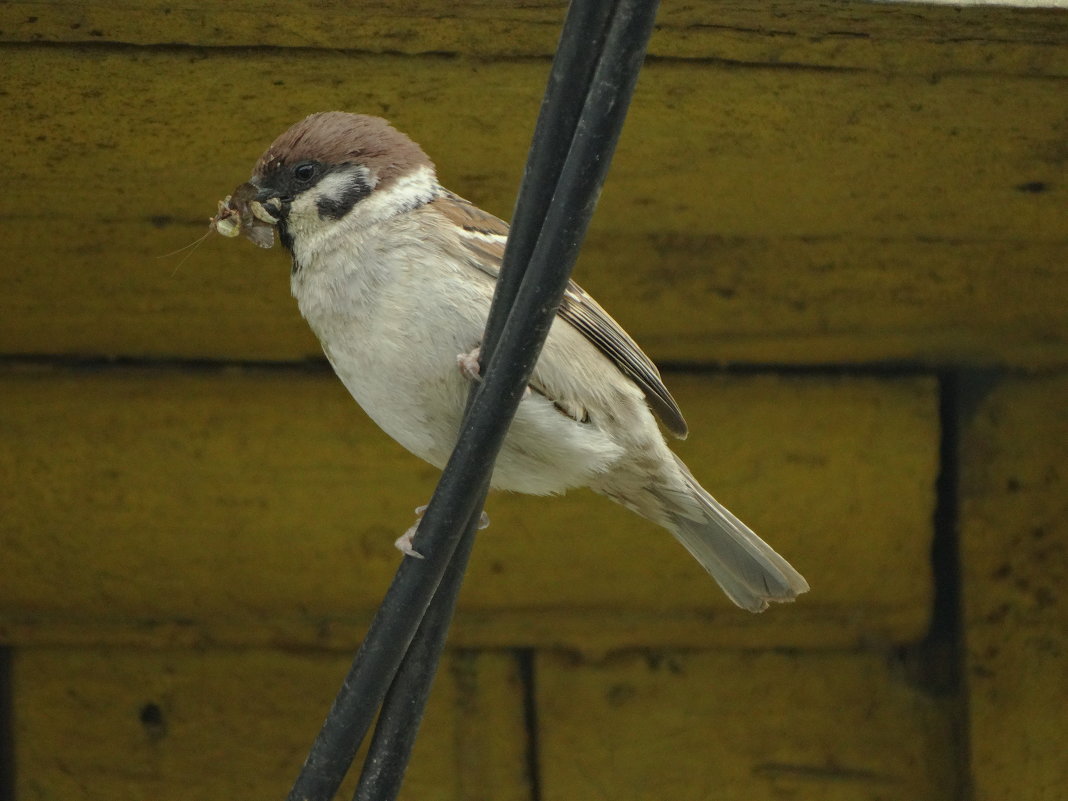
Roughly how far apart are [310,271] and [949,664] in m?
1.83

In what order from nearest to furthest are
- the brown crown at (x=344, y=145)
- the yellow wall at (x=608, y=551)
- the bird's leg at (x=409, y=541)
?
the bird's leg at (x=409, y=541) < the brown crown at (x=344, y=145) < the yellow wall at (x=608, y=551)

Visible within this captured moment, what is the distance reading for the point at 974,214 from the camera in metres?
3.02

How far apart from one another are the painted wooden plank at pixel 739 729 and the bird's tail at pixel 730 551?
0.78 metres

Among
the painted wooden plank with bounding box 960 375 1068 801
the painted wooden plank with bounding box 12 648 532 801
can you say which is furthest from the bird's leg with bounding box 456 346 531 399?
the painted wooden plank with bounding box 960 375 1068 801

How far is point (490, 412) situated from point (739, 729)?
1.99 m

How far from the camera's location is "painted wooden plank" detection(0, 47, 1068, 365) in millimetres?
2631

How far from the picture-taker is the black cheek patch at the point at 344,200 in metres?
2.62

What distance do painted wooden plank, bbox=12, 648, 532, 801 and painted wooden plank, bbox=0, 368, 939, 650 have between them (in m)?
0.08

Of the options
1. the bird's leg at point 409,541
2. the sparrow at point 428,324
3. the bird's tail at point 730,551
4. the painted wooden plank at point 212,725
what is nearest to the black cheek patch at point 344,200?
the sparrow at point 428,324

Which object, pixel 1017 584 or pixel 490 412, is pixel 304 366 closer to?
pixel 1017 584

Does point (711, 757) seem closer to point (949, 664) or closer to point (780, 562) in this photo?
point (949, 664)

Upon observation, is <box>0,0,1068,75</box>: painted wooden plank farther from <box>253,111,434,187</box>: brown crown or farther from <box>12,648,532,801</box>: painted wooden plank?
<box>12,648,532,801</box>: painted wooden plank

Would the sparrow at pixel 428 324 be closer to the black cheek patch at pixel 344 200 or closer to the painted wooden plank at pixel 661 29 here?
the black cheek patch at pixel 344 200

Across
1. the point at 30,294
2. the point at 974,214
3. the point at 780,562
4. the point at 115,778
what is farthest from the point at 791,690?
the point at 30,294
